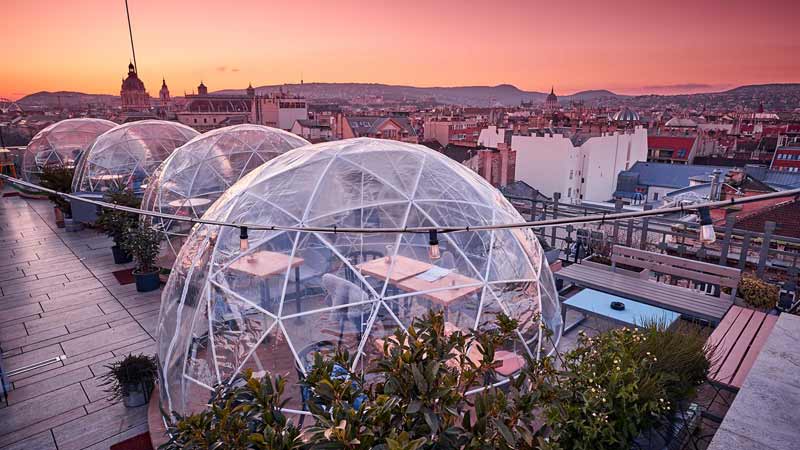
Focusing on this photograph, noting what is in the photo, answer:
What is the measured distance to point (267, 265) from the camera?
5023 mm

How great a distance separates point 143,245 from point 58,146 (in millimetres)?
18192

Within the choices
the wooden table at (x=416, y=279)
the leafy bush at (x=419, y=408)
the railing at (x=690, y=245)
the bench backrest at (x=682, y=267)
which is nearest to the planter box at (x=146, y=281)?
the wooden table at (x=416, y=279)

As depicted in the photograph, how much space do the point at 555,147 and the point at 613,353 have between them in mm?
32038

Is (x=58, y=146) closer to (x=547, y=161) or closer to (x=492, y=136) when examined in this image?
(x=547, y=161)

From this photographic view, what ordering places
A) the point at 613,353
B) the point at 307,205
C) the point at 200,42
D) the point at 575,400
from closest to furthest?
the point at 575,400, the point at 613,353, the point at 307,205, the point at 200,42

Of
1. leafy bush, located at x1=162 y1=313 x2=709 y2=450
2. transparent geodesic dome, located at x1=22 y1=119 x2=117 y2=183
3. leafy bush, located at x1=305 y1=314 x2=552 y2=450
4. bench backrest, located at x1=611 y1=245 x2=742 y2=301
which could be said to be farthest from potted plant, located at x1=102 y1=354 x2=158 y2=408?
transparent geodesic dome, located at x1=22 y1=119 x2=117 y2=183

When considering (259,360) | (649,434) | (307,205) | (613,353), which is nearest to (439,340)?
(613,353)

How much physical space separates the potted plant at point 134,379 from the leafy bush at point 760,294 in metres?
8.06

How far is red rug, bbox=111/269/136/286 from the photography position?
Answer: 10031 millimetres

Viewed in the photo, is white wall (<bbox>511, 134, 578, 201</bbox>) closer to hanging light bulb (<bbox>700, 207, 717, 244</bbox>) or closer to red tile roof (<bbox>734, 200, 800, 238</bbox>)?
red tile roof (<bbox>734, 200, 800, 238</bbox>)

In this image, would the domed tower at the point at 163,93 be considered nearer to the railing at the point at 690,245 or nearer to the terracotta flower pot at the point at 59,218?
the terracotta flower pot at the point at 59,218

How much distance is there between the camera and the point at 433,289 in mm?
4699

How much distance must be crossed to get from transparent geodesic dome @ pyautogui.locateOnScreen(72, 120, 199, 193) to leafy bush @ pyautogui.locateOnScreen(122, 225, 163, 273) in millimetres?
7715

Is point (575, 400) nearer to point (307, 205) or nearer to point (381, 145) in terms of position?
point (307, 205)
